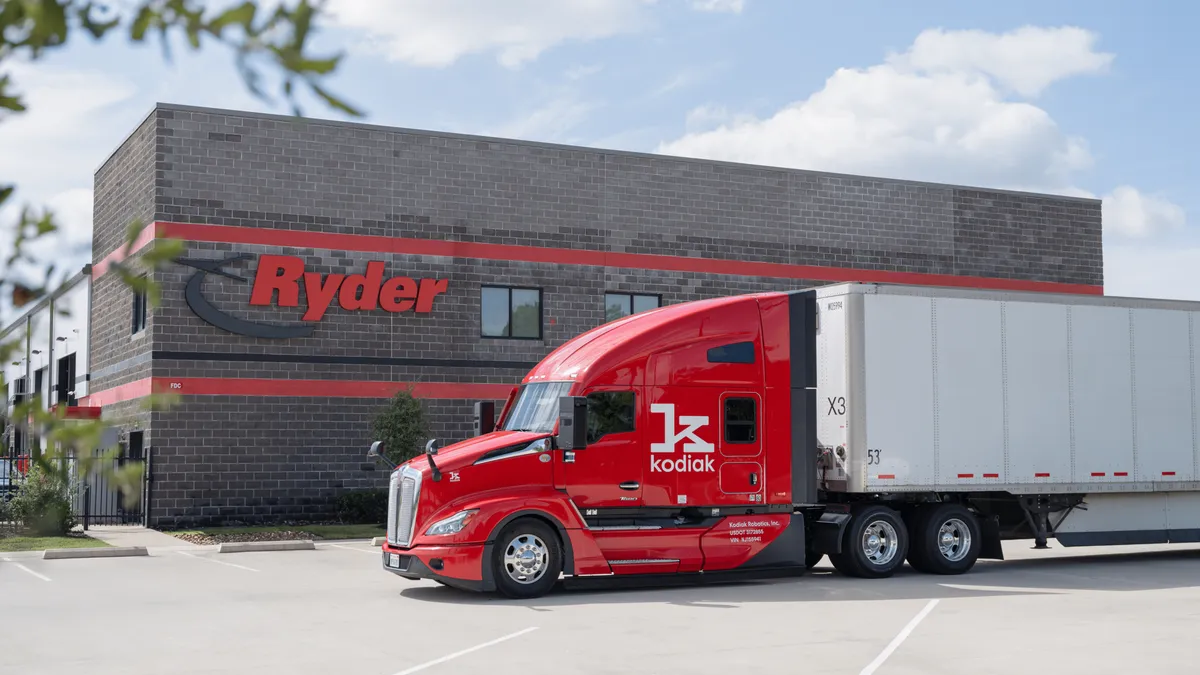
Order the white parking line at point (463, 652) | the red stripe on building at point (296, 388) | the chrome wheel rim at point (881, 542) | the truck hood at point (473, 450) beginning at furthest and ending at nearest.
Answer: the red stripe on building at point (296, 388)
the chrome wheel rim at point (881, 542)
the truck hood at point (473, 450)
the white parking line at point (463, 652)

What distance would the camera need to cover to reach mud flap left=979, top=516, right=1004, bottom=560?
58.9 feet

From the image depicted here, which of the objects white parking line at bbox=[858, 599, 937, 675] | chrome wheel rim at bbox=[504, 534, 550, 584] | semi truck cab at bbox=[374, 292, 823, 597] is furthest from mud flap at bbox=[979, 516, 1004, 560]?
chrome wheel rim at bbox=[504, 534, 550, 584]

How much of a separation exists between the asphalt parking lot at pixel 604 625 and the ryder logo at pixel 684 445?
1.55 metres

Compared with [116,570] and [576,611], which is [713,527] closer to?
[576,611]

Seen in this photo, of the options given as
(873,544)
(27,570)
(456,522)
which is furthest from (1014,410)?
→ (27,570)

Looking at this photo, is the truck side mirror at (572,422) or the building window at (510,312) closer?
the truck side mirror at (572,422)

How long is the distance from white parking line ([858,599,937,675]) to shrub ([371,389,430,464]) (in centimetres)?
A: 1478

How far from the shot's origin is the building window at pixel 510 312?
99.1 feet

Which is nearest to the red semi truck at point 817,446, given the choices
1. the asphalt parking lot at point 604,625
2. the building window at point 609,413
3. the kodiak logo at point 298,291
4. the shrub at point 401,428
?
the building window at point 609,413

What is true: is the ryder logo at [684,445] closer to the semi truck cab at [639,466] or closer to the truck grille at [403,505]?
the semi truck cab at [639,466]

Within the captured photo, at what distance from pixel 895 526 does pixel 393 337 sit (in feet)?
49.1

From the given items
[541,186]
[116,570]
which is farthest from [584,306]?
[116,570]

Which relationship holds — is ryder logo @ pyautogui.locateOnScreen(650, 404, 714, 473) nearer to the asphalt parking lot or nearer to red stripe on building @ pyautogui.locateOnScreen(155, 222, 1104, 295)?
the asphalt parking lot

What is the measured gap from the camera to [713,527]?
16.1m
